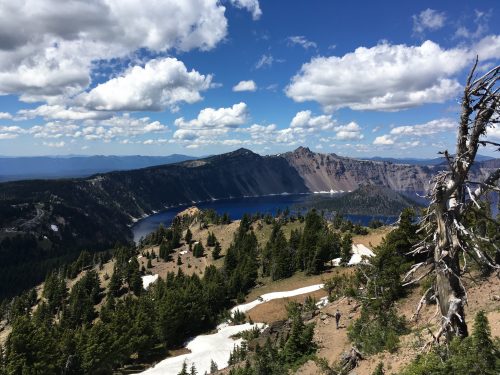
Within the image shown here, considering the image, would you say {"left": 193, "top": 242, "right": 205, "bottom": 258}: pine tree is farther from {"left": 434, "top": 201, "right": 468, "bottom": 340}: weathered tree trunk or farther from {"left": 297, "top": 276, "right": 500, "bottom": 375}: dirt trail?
{"left": 434, "top": 201, "right": 468, "bottom": 340}: weathered tree trunk

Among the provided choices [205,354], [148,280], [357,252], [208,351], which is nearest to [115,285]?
[148,280]

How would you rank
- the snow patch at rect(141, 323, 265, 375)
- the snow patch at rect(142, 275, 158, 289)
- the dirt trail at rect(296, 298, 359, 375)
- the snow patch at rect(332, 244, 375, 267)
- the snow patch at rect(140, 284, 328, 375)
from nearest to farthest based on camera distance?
the dirt trail at rect(296, 298, 359, 375), the snow patch at rect(141, 323, 265, 375), the snow patch at rect(140, 284, 328, 375), the snow patch at rect(332, 244, 375, 267), the snow patch at rect(142, 275, 158, 289)

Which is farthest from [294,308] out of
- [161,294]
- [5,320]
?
[5,320]

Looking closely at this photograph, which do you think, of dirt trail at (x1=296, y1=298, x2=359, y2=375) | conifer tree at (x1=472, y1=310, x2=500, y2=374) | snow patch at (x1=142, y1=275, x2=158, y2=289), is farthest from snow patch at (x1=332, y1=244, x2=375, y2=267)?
conifer tree at (x1=472, y1=310, x2=500, y2=374)

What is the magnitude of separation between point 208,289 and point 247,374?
56160 millimetres

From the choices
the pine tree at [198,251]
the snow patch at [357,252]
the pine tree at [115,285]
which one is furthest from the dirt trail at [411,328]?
the pine tree at [198,251]

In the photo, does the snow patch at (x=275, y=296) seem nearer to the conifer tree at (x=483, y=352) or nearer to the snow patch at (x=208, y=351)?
the snow patch at (x=208, y=351)

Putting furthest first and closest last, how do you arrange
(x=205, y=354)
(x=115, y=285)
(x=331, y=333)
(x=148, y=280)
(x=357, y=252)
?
(x=148, y=280), (x=115, y=285), (x=357, y=252), (x=205, y=354), (x=331, y=333)

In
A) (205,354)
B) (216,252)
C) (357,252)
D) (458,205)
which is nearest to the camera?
(458,205)

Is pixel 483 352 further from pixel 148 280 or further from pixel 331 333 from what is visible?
pixel 148 280

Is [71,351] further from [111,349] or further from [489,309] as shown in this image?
[489,309]

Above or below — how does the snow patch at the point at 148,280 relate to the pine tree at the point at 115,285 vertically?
below

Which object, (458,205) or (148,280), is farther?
(148,280)

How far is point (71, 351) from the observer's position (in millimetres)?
54469
